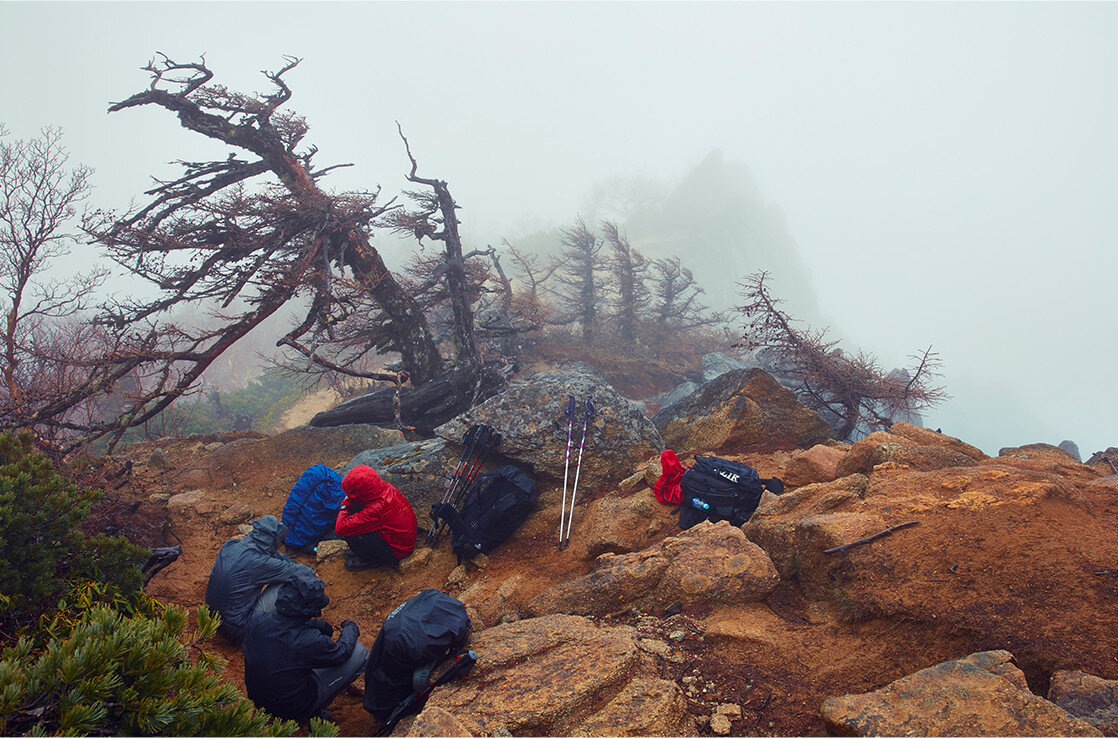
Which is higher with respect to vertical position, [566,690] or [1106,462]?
[1106,462]

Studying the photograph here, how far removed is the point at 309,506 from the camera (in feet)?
22.7

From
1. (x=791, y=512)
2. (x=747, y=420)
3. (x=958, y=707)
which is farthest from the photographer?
(x=747, y=420)

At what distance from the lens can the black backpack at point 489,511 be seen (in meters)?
6.35

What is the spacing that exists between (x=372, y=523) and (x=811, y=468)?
6279mm

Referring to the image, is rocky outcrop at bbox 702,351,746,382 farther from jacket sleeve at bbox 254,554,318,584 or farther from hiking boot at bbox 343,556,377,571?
jacket sleeve at bbox 254,554,318,584

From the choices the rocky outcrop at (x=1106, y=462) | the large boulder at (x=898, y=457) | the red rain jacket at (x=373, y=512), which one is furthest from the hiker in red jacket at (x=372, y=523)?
the rocky outcrop at (x=1106, y=462)

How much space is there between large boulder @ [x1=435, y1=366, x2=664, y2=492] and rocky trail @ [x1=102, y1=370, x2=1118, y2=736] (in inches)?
36.5

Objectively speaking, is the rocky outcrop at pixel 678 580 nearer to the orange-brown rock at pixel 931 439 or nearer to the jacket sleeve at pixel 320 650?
the jacket sleeve at pixel 320 650

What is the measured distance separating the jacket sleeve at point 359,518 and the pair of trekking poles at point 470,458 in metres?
1.29

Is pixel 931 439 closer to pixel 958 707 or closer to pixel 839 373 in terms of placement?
pixel 839 373

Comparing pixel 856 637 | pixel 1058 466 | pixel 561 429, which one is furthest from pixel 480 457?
pixel 1058 466

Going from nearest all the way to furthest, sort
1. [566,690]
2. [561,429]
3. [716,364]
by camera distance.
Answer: [566,690] → [561,429] → [716,364]

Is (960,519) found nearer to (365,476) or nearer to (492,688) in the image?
(492,688)

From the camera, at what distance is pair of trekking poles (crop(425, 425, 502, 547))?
24.1 feet
